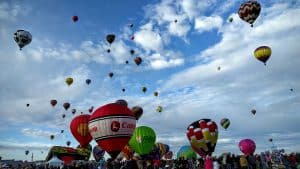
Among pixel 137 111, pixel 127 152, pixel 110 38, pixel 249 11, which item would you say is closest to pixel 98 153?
pixel 127 152

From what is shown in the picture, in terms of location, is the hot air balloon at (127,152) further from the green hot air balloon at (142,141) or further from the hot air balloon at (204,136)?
the hot air balloon at (204,136)

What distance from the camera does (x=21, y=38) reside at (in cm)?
3017

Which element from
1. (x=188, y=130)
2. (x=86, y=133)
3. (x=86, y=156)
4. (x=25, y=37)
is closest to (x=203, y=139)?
(x=188, y=130)

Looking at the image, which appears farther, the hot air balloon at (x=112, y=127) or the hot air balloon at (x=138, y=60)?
the hot air balloon at (x=138, y=60)

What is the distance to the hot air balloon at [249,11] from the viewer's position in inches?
1064

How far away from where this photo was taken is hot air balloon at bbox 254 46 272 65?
2842 centimetres

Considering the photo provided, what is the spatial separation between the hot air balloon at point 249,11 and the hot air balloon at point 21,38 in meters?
20.6

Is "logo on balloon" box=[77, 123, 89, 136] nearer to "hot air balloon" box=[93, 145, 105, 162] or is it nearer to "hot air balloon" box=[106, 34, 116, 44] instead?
"hot air balloon" box=[106, 34, 116, 44]

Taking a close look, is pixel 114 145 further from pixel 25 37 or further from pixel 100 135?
pixel 25 37

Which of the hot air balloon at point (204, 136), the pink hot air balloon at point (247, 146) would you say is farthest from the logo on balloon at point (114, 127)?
the pink hot air balloon at point (247, 146)

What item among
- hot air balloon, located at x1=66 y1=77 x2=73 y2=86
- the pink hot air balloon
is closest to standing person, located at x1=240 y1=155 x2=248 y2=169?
the pink hot air balloon

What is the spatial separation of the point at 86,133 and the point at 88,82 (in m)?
16.1

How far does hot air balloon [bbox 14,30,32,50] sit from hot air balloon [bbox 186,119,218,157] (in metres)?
18.3

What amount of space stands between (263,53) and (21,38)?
916 inches
